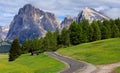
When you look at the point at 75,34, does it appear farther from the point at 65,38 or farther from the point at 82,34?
the point at 65,38

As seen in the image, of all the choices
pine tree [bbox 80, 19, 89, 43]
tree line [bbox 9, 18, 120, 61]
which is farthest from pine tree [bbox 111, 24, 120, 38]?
pine tree [bbox 80, 19, 89, 43]

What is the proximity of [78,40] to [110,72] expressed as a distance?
4415 inches

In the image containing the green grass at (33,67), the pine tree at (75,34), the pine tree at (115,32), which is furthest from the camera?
the pine tree at (115,32)

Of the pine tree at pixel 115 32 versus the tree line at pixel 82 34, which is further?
the pine tree at pixel 115 32

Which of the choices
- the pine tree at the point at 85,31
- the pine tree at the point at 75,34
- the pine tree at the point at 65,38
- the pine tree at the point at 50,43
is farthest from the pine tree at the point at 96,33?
the pine tree at the point at 50,43

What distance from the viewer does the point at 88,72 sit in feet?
160

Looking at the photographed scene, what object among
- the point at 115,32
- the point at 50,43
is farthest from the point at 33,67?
the point at 115,32

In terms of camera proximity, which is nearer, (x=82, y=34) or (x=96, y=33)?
(x=82, y=34)

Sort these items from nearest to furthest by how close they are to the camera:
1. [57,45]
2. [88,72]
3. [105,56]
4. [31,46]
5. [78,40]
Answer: [88,72] < [105,56] < [78,40] < [57,45] < [31,46]

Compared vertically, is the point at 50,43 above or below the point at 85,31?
below

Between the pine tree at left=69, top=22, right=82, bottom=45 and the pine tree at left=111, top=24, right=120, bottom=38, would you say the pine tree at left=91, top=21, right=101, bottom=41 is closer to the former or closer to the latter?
the pine tree at left=69, top=22, right=82, bottom=45

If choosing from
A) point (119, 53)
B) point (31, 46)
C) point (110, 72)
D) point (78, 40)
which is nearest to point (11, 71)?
point (110, 72)

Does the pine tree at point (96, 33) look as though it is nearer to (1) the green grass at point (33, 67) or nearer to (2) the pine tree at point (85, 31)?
(2) the pine tree at point (85, 31)

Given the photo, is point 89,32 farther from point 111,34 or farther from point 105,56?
point 105,56
